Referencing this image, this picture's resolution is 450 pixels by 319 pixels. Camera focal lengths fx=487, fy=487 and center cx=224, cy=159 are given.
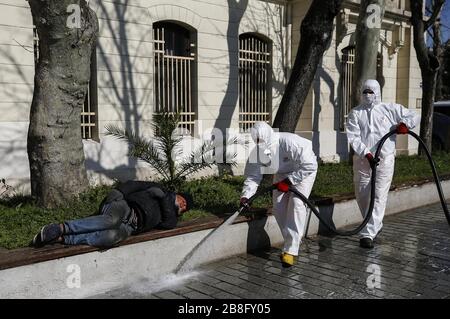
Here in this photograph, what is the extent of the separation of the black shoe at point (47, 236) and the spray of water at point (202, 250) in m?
1.26

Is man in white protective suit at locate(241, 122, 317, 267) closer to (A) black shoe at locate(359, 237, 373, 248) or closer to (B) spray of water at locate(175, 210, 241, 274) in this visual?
(B) spray of water at locate(175, 210, 241, 274)

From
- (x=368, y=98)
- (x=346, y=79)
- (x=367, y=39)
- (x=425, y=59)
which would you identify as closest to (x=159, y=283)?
(x=368, y=98)

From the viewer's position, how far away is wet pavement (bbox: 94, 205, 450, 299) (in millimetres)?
4391

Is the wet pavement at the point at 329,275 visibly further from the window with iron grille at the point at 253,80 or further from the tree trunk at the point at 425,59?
the tree trunk at the point at 425,59

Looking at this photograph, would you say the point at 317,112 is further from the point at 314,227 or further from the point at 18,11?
the point at 18,11

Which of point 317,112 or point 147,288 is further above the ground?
point 317,112

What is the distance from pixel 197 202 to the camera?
248 inches

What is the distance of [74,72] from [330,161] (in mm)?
7937

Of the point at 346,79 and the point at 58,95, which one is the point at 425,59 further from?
the point at 58,95

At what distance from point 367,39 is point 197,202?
5.63 meters

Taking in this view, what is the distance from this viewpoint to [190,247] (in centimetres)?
497

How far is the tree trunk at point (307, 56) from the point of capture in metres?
6.97
